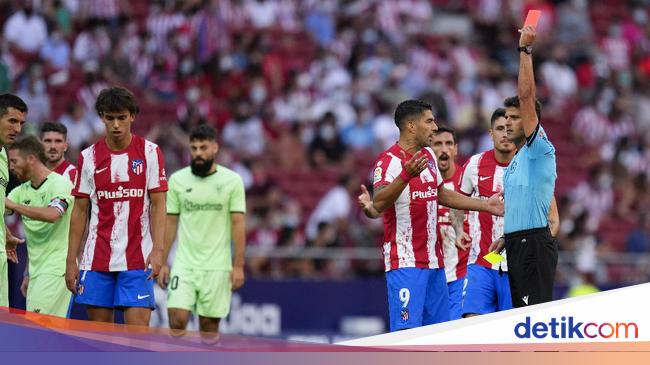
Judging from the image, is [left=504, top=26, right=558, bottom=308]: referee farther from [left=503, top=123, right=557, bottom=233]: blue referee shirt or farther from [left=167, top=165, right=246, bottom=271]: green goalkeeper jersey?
[left=167, top=165, right=246, bottom=271]: green goalkeeper jersey

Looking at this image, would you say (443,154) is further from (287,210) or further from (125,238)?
(287,210)

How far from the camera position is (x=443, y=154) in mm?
13211

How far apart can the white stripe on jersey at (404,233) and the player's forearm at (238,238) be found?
9.45 ft

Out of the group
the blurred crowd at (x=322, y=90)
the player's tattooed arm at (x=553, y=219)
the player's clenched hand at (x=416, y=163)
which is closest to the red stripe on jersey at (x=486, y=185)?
the player's tattooed arm at (x=553, y=219)

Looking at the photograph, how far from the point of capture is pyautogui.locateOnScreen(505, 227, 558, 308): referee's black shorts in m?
9.98

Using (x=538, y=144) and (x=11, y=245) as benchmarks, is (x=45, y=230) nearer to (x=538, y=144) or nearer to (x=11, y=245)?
(x=11, y=245)

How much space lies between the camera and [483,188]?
40.0 ft

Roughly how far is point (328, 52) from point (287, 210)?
4246mm

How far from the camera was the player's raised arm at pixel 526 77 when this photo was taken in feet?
30.8

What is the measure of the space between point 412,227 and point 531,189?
1.43 meters

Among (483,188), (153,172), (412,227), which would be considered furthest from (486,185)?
(153,172)

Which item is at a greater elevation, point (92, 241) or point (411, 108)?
point (411, 108)


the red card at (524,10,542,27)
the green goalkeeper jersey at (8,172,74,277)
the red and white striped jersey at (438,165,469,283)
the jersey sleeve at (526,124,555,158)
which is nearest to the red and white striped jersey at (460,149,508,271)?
the red and white striped jersey at (438,165,469,283)

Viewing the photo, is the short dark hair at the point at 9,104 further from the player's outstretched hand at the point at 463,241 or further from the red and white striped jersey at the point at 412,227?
the player's outstretched hand at the point at 463,241
